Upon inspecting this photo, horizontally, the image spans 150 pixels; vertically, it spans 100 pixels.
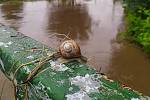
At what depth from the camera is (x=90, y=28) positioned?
1207cm

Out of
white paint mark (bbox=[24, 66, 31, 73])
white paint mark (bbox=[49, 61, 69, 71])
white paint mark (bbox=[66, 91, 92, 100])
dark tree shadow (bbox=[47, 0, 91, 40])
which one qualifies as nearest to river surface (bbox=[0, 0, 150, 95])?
dark tree shadow (bbox=[47, 0, 91, 40])

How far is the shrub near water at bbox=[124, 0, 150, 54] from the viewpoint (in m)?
9.13

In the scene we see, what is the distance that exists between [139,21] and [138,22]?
0.13 ft

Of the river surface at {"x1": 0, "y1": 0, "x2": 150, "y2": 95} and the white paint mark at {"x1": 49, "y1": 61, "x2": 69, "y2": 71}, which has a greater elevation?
the white paint mark at {"x1": 49, "y1": 61, "x2": 69, "y2": 71}

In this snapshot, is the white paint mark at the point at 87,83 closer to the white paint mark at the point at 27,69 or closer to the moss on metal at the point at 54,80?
the moss on metal at the point at 54,80

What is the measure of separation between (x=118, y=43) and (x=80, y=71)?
22.8 ft

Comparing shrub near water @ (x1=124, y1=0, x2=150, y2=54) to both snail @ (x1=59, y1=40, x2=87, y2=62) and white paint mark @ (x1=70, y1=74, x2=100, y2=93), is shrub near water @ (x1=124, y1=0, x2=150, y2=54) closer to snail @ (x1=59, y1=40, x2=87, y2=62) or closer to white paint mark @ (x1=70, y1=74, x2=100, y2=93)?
snail @ (x1=59, y1=40, x2=87, y2=62)

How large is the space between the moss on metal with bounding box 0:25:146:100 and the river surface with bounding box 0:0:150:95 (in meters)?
2.48

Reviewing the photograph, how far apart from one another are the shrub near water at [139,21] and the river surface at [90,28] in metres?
0.36

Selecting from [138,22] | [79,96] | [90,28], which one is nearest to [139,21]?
[138,22]

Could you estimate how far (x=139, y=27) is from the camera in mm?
9742

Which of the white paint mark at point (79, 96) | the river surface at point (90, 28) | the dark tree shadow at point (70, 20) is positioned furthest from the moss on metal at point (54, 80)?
the dark tree shadow at point (70, 20)

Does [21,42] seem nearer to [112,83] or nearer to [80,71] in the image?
[80,71]

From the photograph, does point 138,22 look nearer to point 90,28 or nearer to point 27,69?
point 90,28
